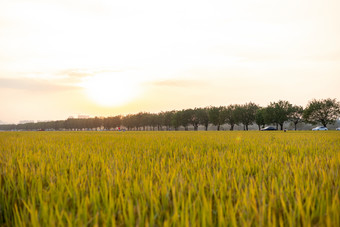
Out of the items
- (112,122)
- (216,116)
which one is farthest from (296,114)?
(112,122)

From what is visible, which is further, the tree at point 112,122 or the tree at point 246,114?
the tree at point 112,122

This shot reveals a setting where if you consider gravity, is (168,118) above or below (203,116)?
below

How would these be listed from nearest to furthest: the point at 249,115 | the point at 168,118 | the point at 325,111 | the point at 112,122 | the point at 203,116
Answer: the point at 325,111, the point at 249,115, the point at 203,116, the point at 168,118, the point at 112,122

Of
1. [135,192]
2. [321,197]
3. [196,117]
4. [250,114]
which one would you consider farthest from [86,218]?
[196,117]

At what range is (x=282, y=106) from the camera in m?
89.4

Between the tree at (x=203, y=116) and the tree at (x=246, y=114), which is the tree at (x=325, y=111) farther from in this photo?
the tree at (x=203, y=116)

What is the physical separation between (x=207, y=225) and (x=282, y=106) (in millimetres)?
97758

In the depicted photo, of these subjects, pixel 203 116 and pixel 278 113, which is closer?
pixel 278 113

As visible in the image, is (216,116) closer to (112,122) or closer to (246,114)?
(246,114)

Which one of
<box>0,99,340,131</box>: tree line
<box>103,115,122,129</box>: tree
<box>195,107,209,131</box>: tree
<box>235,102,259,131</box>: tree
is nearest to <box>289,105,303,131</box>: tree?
<box>0,99,340,131</box>: tree line

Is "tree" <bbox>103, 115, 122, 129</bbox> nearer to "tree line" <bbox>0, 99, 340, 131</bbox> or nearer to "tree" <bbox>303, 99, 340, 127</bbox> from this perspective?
"tree line" <bbox>0, 99, 340, 131</bbox>

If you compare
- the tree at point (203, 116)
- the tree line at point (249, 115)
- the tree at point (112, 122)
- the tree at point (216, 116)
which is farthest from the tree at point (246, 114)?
the tree at point (112, 122)

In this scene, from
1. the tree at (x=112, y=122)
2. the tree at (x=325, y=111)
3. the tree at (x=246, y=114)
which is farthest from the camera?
the tree at (x=112, y=122)

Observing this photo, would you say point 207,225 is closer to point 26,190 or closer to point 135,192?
point 135,192
